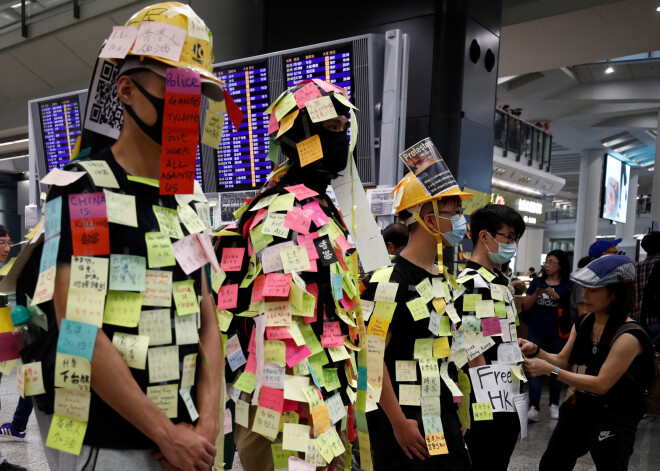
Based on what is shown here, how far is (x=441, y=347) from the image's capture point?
2307 millimetres

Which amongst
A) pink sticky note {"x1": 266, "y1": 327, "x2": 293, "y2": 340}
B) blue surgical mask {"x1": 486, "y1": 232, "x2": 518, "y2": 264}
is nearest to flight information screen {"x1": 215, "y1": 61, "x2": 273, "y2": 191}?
blue surgical mask {"x1": 486, "y1": 232, "x2": 518, "y2": 264}

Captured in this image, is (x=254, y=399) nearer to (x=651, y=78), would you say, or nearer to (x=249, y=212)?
(x=249, y=212)

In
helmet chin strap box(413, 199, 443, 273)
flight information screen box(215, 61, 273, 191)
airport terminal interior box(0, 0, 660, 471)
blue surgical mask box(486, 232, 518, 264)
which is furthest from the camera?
flight information screen box(215, 61, 273, 191)

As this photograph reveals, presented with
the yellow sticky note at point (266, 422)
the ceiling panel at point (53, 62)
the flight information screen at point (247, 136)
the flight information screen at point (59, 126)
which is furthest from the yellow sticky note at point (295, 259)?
the ceiling panel at point (53, 62)

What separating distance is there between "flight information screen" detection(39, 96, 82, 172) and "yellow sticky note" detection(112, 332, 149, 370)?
4712 mm

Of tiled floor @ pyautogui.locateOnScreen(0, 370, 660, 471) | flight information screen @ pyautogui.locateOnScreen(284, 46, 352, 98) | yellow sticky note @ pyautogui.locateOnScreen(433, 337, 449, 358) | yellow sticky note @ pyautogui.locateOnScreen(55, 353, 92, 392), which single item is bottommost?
tiled floor @ pyautogui.locateOnScreen(0, 370, 660, 471)

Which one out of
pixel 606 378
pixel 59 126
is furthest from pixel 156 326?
pixel 59 126

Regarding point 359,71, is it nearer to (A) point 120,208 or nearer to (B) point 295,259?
(B) point 295,259

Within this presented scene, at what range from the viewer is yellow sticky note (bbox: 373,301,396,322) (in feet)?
7.29

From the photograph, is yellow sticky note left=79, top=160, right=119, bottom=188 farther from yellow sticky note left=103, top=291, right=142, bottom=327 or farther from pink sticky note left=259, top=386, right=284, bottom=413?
pink sticky note left=259, top=386, right=284, bottom=413

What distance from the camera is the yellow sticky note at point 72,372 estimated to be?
1.13 meters

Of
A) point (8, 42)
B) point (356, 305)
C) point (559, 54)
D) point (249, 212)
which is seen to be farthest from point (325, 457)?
point (8, 42)

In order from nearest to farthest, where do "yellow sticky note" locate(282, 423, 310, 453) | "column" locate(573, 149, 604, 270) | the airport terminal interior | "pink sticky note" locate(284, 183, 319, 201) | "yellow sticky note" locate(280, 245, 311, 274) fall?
"yellow sticky note" locate(282, 423, 310, 453)
"yellow sticky note" locate(280, 245, 311, 274)
"pink sticky note" locate(284, 183, 319, 201)
the airport terminal interior
"column" locate(573, 149, 604, 270)

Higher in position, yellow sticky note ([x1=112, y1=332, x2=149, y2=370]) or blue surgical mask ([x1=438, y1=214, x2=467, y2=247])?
blue surgical mask ([x1=438, y1=214, x2=467, y2=247])
